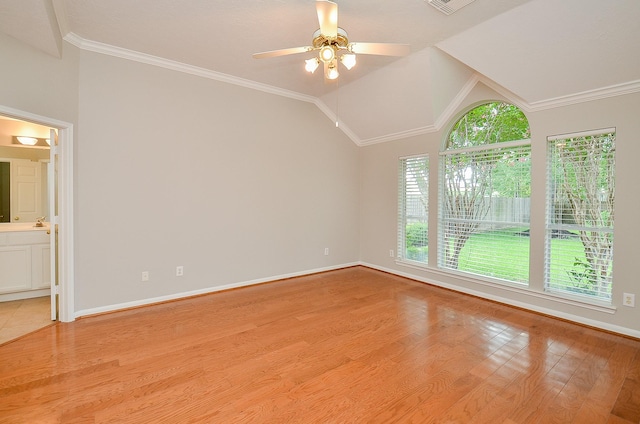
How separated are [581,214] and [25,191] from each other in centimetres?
765

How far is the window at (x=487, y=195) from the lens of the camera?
3.67 meters

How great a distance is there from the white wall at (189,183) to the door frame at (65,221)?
9 centimetres

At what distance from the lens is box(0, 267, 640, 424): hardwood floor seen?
184 cm

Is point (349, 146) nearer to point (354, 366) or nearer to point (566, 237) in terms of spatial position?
point (566, 237)

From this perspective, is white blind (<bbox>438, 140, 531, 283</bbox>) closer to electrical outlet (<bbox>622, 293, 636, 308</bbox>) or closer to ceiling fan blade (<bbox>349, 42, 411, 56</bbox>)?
electrical outlet (<bbox>622, 293, 636, 308</bbox>)

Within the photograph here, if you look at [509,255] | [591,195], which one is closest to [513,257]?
[509,255]

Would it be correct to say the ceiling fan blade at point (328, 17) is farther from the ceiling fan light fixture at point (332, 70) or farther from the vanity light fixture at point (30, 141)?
the vanity light fixture at point (30, 141)

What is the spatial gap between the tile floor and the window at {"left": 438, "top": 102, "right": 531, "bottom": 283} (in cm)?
495

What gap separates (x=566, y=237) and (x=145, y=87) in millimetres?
5066

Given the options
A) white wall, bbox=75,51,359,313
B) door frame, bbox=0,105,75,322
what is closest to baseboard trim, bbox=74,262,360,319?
white wall, bbox=75,51,359,313

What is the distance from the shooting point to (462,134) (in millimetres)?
4305

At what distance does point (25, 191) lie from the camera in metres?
4.77

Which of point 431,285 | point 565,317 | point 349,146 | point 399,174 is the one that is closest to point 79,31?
point 349,146

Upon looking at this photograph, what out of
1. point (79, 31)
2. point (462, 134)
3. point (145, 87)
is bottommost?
point (462, 134)
